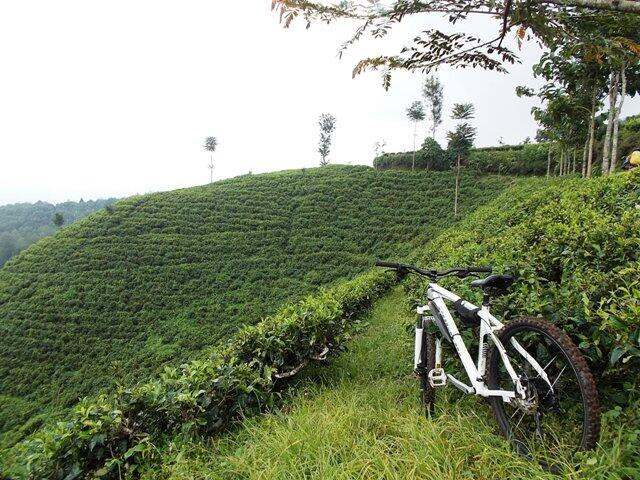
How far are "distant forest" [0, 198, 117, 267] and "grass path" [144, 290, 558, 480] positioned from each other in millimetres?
69811

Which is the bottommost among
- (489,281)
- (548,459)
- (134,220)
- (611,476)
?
(134,220)

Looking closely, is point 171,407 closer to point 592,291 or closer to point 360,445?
point 360,445

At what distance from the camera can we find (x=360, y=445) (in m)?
1.83

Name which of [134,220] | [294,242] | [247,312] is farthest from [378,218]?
[134,220]

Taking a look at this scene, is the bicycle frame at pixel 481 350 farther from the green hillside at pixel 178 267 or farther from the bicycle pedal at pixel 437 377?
the green hillside at pixel 178 267

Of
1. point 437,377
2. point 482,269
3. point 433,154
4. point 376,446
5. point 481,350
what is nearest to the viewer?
point 376,446

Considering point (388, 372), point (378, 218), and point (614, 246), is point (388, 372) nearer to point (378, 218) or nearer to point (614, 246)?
point (614, 246)

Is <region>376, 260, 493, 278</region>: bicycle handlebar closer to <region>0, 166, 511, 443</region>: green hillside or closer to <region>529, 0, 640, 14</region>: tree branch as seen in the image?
<region>529, 0, 640, 14</region>: tree branch

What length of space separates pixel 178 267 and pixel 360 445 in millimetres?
28213

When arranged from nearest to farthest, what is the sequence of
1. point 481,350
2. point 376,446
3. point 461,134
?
point 376,446 < point 481,350 < point 461,134

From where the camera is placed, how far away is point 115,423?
2.22 meters

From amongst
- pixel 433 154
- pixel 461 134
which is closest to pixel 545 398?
pixel 461 134

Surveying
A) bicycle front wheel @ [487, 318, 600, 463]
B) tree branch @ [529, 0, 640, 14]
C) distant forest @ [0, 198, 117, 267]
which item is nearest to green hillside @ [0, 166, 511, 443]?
bicycle front wheel @ [487, 318, 600, 463]

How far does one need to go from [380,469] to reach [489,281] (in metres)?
1.07
